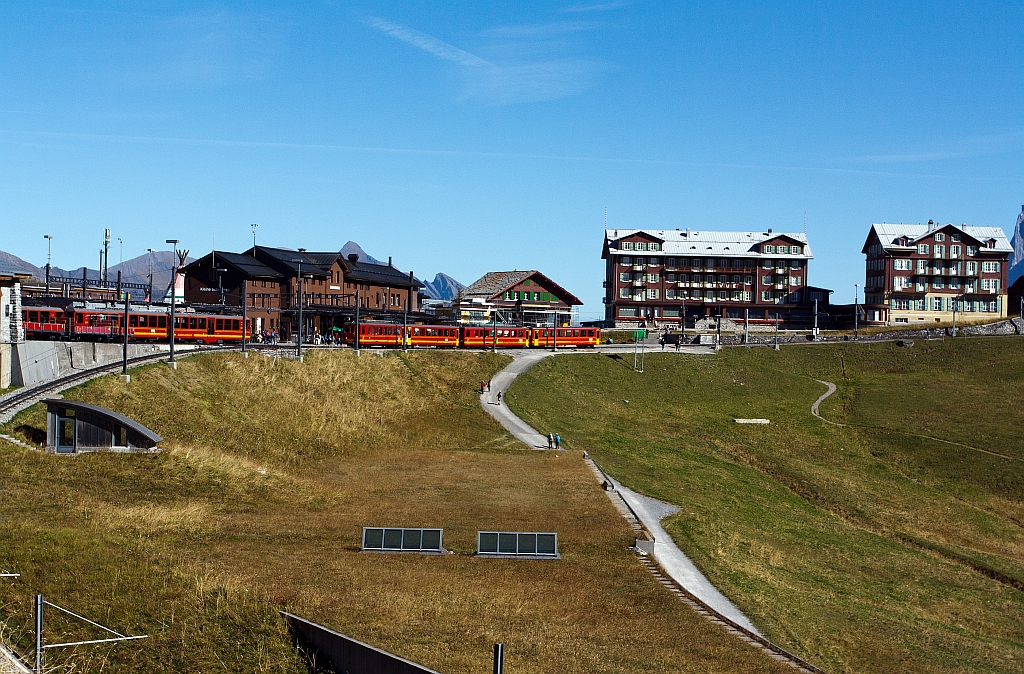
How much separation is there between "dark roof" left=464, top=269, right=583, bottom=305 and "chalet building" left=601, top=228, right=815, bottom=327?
538 inches

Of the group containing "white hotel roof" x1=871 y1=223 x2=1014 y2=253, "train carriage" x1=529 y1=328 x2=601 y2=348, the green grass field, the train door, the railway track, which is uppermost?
"white hotel roof" x1=871 y1=223 x2=1014 y2=253

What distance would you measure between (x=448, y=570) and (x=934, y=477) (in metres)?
47.5

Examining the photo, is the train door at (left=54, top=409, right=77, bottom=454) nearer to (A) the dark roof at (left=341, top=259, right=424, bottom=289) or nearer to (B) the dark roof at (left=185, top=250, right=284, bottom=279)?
(B) the dark roof at (left=185, top=250, right=284, bottom=279)

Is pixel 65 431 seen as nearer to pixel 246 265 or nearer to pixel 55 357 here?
pixel 55 357

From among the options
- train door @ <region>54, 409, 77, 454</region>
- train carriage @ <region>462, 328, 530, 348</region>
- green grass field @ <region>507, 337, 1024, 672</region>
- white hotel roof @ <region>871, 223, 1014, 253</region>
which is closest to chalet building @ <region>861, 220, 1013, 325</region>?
white hotel roof @ <region>871, 223, 1014, 253</region>

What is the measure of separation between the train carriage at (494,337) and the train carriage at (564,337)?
1176mm

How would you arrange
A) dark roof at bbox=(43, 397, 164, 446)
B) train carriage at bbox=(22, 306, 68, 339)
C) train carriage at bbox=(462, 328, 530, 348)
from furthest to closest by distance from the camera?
train carriage at bbox=(462, 328, 530, 348) < train carriage at bbox=(22, 306, 68, 339) < dark roof at bbox=(43, 397, 164, 446)

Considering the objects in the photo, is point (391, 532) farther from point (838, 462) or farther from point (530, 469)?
point (838, 462)

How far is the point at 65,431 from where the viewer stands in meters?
46.9

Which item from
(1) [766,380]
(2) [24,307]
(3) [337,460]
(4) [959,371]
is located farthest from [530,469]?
(4) [959,371]

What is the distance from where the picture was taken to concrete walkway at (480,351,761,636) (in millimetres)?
29897

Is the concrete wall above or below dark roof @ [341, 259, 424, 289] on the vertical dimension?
below

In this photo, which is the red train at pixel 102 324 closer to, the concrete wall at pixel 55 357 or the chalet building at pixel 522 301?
the concrete wall at pixel 55 357

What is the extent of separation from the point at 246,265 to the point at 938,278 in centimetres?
9734
